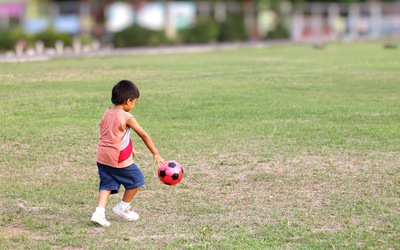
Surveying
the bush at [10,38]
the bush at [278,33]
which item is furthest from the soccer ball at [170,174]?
the bush at [278,33]

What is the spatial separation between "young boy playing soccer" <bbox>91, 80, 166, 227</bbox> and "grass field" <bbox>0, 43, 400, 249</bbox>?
1.24 ft

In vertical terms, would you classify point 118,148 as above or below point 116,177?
above

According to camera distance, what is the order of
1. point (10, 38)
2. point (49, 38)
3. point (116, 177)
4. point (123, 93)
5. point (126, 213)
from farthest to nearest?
point (10, 38) → point (49, 38) → point (126, 213) → point (116, 177) → point (123, 93)

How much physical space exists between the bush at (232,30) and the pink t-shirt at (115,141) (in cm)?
4493

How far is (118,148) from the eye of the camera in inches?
326

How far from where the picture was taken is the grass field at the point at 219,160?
320 inches

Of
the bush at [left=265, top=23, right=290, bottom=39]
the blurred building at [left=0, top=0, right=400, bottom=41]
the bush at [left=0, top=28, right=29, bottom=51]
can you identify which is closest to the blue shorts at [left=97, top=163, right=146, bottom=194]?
the bush at [left=0, top=28, right=29, bottom=51]

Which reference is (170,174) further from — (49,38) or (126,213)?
(49,38)

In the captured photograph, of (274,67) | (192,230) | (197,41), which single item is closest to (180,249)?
(192,230)

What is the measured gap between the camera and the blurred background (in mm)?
41531

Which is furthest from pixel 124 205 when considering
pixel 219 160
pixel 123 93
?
pixel 219 160

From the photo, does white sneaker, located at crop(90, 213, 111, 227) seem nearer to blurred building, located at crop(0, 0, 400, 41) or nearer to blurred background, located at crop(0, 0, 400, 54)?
blurred background, located at crop(0, 0, 400, 54)

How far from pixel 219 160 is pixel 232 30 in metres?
43.2

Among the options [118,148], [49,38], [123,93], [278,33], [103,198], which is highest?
[123,93]
